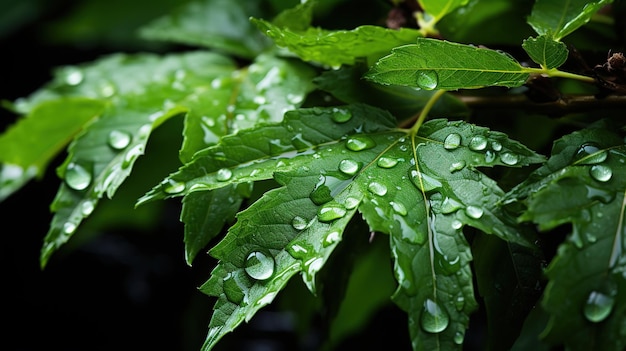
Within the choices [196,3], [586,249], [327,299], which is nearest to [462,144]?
[586,249]

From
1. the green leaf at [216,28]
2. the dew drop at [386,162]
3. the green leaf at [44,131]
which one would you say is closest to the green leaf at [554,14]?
the dew drop at [386,162]

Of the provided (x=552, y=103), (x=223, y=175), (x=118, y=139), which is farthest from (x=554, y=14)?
(x=118, y=139)

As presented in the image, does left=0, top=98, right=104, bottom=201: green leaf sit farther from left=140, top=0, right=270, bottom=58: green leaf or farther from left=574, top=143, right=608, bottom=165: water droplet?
left=574, top=143, right=608, bottom=165: water droplet

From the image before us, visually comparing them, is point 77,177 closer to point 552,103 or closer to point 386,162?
point 386,162

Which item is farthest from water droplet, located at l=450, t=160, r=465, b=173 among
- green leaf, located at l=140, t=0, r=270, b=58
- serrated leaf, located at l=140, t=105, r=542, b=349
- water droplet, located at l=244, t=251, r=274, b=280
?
green leaf, located at l=140, t=0, r=270, b=58

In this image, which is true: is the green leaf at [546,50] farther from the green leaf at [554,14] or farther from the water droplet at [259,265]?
the water droplet at [259,265]
